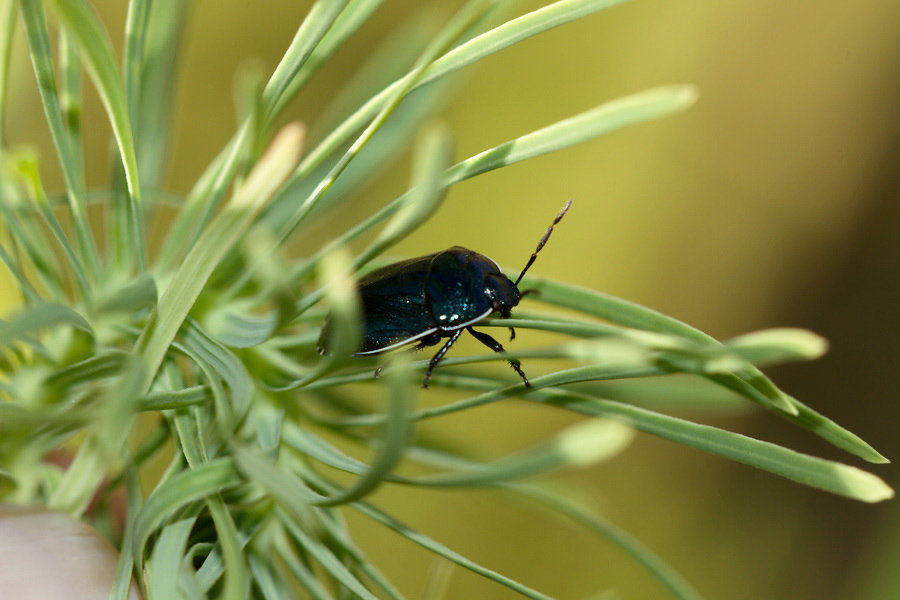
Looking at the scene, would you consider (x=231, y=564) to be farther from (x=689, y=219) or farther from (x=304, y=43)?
(x=689, y=219)

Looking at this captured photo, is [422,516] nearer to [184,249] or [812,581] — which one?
[812,581]

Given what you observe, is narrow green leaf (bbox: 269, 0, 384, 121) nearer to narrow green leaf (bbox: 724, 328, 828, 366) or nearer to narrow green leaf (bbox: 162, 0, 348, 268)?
narrow green leaf (bbox: 162, 0, 348, 268)

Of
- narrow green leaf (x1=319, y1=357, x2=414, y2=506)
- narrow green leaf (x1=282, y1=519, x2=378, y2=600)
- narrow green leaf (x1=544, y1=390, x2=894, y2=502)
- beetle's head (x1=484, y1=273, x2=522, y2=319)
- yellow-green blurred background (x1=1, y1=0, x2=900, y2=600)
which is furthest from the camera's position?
yellow-green blurred background (x1=1, y1=0, x2=900, y2=600)

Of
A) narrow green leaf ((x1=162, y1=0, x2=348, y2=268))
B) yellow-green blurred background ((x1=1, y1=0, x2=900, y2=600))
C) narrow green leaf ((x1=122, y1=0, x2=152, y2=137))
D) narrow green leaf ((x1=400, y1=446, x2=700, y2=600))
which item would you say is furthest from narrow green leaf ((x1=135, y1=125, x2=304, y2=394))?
yellow-green blurred background ((x1=1, y1=0, x2=900, y2=600))

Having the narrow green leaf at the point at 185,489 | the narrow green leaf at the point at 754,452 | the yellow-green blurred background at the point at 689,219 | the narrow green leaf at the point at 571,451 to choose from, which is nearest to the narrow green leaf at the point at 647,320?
the narrow green leaf at the point at 754,452

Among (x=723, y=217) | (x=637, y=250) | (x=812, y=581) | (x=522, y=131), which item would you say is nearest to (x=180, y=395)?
(x=522, y=131)

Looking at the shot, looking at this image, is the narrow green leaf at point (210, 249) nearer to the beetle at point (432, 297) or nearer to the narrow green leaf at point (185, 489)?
the narrow green leaf at point (185, 489)

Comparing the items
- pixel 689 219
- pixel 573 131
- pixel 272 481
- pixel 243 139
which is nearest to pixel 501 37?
pixel 573 131
